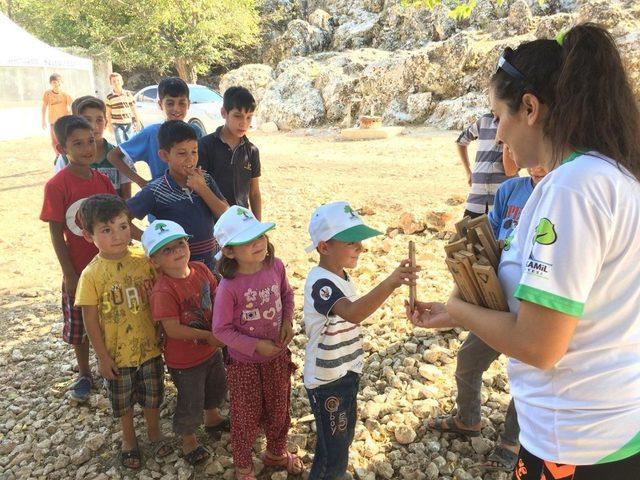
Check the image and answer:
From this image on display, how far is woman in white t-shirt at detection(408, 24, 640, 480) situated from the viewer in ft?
3.61

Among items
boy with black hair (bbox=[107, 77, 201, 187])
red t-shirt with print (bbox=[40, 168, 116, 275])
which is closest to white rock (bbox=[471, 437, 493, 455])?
red t-shirt with print (bbox=[40, 168, 116, 275])

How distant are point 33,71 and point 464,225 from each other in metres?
20.3

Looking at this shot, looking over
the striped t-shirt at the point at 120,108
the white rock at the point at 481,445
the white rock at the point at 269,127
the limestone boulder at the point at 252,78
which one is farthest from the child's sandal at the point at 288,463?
the limestone boulder at the point at 252,78

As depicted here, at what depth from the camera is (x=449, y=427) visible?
2.88m

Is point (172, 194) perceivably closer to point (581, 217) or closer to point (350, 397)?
point (350, 397)

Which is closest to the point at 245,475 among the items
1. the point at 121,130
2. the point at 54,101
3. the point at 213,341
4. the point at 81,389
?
the point at 213,341

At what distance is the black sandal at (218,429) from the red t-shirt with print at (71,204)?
1.36 metres

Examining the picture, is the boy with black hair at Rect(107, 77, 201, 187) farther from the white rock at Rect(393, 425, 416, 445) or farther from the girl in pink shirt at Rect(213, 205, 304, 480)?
the white rock at Rect(393, 425, 416, 445)

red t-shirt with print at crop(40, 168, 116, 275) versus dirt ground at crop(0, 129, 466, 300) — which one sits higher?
red t-shirt with print at crop(40, 168, 116, 275)

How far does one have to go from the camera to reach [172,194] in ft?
10.2

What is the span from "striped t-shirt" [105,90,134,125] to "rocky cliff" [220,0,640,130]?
8.73 metres

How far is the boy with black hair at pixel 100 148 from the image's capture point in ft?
12.8

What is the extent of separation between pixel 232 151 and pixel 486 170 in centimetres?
201

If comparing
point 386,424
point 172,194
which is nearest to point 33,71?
point 172,194
